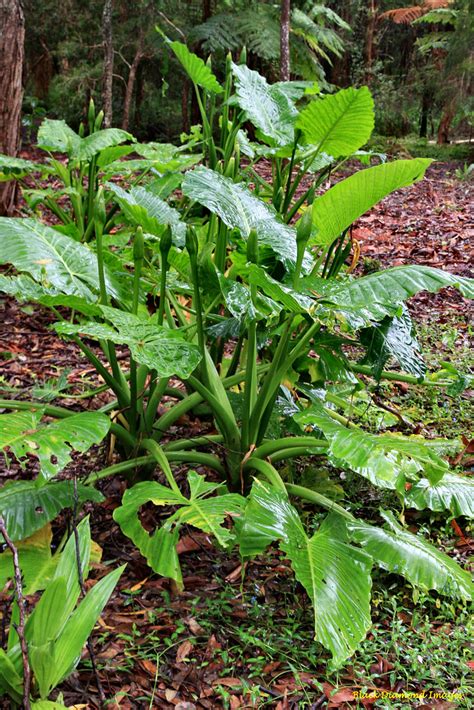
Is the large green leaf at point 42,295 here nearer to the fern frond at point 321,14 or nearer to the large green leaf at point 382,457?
the large green leaf at point 382,457

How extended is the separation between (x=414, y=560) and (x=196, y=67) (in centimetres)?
223

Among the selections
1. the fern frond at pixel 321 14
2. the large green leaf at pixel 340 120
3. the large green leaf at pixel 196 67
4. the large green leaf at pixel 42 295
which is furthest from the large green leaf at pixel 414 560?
the fern frond at pixel 321 14

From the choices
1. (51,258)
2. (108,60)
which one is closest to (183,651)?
(51,258)

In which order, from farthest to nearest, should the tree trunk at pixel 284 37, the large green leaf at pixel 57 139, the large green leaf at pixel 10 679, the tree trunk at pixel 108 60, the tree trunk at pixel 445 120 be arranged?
the tree trunk at pixel 445 120, the tree trunk at pixel 284 37, the tree trunk at pixel 108 60, the large green leaf at pixel 57 139, the large green leaf at pixel 10 679

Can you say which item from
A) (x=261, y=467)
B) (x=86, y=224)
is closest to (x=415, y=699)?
(x=261, y=467)

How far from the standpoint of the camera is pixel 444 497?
5.83 feet

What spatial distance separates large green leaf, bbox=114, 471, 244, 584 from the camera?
145 cm

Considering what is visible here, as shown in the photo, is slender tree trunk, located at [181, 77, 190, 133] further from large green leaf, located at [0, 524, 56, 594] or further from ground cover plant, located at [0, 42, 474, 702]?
large green leaf, located at [0, 524, 56, 594]

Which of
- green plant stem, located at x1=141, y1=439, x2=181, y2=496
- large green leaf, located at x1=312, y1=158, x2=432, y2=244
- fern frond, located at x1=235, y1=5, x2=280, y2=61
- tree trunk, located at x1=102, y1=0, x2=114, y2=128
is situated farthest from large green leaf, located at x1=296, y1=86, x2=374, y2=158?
fern frond, located at x1=235, y1=5, x2=280, y2=61

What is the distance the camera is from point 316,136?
7.47 ft

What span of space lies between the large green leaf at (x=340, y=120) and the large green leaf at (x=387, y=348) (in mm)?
768

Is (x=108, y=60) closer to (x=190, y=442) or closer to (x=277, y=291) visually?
(x=190, y=442)

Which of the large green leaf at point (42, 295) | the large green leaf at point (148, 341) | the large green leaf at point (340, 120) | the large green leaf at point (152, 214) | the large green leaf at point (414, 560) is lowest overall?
the large green leaf at point (414, 560)

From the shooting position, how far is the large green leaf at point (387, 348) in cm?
180
